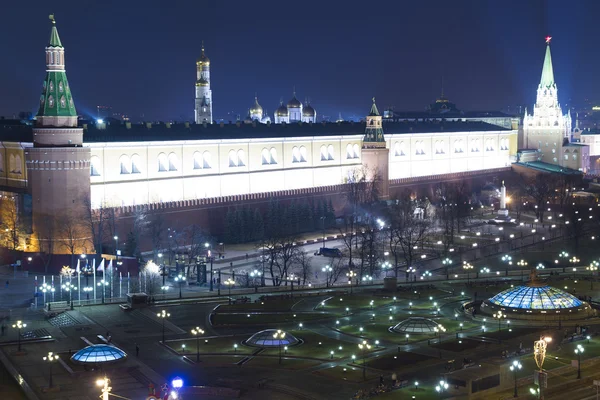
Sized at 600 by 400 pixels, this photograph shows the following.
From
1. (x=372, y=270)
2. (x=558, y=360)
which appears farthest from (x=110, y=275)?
(x=558, y=360)

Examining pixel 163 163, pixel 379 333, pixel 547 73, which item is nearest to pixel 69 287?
pixel 379 333

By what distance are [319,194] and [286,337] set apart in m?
48.1

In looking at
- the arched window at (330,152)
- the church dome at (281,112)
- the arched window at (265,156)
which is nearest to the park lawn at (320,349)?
the arched window at (265,156)

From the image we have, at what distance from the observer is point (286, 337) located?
49.8 meters

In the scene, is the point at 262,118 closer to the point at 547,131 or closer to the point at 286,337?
the point at 547,131

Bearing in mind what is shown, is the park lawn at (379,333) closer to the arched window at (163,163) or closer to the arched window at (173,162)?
the arched window at (163,163)

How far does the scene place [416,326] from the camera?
171 ft

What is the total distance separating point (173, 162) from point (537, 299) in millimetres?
41692

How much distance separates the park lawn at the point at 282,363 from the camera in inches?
1796

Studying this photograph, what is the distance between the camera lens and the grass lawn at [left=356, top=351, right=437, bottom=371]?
45188 millimetres

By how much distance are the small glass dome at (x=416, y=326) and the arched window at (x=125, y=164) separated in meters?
37.8

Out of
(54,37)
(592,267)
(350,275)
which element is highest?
(54,37)

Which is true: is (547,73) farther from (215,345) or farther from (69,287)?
(215,345)

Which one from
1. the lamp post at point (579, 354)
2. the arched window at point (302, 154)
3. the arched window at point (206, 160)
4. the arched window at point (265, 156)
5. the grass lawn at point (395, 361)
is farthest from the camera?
the arched window at point (302, 154)
